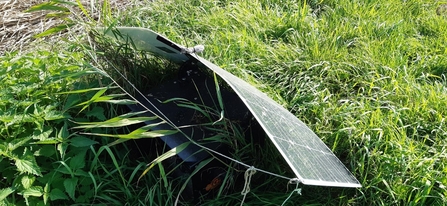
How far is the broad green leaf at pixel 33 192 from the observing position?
217 centimetres

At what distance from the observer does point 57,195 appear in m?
2.21

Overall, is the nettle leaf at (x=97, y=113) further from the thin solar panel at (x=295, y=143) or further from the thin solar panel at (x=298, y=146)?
the thin solar panel at (x=298, y=146)

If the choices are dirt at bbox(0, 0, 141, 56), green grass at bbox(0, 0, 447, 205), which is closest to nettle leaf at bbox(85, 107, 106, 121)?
green grass at bbox(0, 0, 447, 205)

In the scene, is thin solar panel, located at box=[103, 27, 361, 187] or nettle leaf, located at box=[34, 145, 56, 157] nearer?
thin solar panel, located at box=[103, 27, 361, 187]

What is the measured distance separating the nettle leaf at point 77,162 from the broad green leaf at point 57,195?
0.44ft

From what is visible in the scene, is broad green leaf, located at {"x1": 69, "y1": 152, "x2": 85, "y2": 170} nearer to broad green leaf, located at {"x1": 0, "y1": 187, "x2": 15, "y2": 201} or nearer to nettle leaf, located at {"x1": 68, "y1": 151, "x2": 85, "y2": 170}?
nettle leaf, located at {"x1": 68, "y1": 151, "x2": 85, "y2": 170}

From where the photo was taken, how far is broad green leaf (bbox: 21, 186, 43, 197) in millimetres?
2174

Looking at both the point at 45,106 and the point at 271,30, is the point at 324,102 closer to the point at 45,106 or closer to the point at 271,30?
the point at 271,30

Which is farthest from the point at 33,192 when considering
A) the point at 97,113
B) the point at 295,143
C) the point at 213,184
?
the point at 295,143

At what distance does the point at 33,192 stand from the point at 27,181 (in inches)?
2.6

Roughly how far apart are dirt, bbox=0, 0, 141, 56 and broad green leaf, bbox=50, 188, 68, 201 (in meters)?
1.64

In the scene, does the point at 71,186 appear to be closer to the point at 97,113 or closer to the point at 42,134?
the point at 42,134

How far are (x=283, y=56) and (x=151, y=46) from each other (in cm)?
96

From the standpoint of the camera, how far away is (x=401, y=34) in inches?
134
